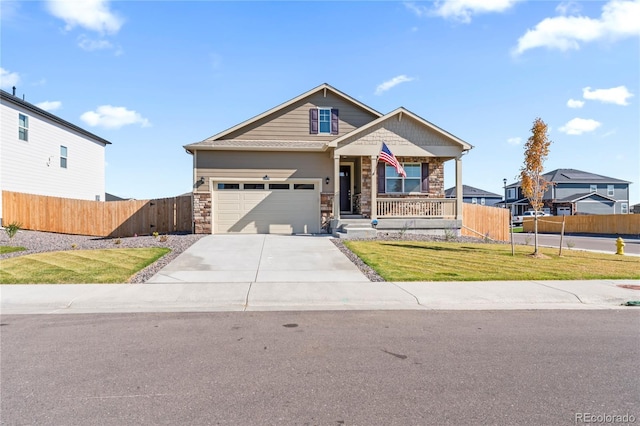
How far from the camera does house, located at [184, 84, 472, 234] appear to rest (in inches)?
741

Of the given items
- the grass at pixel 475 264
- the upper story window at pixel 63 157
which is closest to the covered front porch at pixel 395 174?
the grass at pixel 475 264

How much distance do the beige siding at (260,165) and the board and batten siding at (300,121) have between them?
142 cm

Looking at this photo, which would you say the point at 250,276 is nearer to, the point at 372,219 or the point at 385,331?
the point at 385,331

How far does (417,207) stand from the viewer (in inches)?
765

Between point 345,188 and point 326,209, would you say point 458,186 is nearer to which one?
point 345,188

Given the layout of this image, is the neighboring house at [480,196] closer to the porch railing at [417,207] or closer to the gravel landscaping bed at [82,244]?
the porch railing at [417,207]

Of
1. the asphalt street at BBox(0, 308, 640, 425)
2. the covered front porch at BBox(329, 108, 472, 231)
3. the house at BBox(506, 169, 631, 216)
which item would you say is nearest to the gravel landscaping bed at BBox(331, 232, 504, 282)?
the covered front porch at BBox(329, 108, 472, 231)

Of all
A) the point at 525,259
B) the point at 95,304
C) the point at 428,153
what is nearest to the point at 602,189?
the point at 428,153

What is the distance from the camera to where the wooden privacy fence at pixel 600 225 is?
109 ft

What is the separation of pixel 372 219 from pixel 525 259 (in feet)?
23.0

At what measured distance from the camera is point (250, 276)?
10125mm

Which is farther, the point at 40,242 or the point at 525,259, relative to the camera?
the point at 40,242

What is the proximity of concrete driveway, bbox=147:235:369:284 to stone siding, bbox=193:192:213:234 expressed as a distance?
2.40m

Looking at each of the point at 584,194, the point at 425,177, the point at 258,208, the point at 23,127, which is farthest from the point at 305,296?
the point at 584,194
